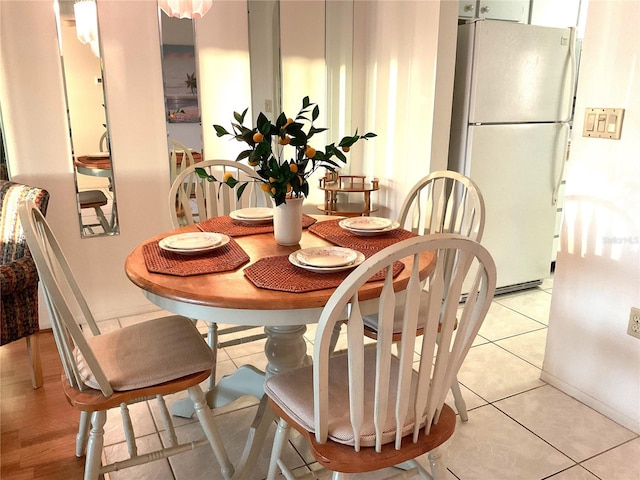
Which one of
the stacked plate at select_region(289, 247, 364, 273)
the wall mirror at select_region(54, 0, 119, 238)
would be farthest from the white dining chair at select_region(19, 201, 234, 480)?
the wall mirror at select_region(54, 0, 119, 238)

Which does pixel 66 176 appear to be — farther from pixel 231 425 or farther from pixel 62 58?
pixel 231 425

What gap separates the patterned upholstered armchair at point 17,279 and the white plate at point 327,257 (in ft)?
4.37

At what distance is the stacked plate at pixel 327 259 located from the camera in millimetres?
1495

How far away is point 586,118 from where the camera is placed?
6.90 feet

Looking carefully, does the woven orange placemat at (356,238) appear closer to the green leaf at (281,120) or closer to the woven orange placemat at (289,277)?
the woven orange placemat at (289,277)

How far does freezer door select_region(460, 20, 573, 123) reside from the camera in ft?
9.41

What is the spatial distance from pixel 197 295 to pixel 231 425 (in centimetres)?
93

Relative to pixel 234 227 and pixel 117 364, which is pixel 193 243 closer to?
pixel 234 227

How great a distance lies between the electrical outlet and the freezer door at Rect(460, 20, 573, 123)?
136 centimetres

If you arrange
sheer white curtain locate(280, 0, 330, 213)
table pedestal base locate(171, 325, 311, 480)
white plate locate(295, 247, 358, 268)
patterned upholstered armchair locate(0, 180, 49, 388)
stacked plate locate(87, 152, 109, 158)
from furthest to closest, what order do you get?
sheer white curtain locate(280, 0, 330, 213) → stacked plate locate(87, 152, 109, 158) → patterned upholstered armchair locate(0, 180, 49, 388) → table pedestal base locate(171, 325, 311, 480) → white plate locate(295, 247, 358, 268)

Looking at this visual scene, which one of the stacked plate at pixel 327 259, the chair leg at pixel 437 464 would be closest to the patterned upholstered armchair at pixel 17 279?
the stacked plate at pixel 327 259

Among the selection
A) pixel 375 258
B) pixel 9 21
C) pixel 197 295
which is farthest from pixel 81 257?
pixel 375 258

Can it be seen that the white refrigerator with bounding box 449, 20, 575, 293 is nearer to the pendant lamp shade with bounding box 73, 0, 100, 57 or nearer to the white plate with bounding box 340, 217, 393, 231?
the white plate with bounding box 340, 217, 393, 231

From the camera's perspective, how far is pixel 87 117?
2820mm
